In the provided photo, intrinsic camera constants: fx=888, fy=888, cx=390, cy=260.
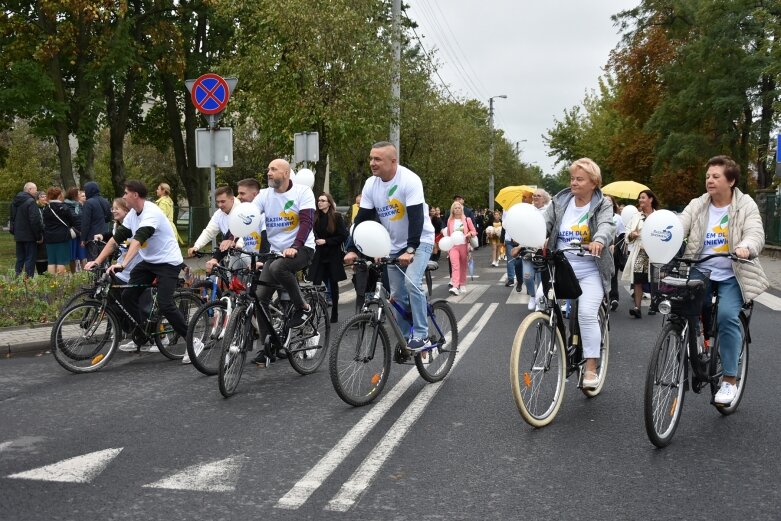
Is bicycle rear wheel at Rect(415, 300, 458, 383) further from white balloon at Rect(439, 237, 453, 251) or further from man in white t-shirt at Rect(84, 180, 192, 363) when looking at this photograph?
man in white t-shirt at Rect(84, 180, 192, 363)

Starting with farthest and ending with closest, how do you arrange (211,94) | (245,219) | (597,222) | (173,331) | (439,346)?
(211,94) < (173,331) < (245,219) < (439,346) < (597,222)

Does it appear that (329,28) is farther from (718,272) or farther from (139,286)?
(718,272)

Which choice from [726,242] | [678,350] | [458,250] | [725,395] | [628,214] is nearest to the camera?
[678,350]

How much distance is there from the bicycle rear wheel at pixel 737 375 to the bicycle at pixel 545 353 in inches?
31.1

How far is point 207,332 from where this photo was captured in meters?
7.29

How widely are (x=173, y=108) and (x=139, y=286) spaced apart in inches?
1034

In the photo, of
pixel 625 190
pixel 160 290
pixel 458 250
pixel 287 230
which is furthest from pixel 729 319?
pixel 625 190

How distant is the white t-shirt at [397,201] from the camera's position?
258 inches

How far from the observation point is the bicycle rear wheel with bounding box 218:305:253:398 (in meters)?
6.44

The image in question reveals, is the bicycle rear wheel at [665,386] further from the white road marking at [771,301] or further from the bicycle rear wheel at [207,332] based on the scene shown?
the white road marking at [771,301]

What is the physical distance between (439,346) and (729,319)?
2298mm

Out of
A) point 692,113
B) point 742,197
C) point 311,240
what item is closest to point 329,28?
point 311,240

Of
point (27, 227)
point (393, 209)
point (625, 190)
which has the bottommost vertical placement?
point (27, 227)

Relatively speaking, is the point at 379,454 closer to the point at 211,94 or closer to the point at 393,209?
the point at 393,209
